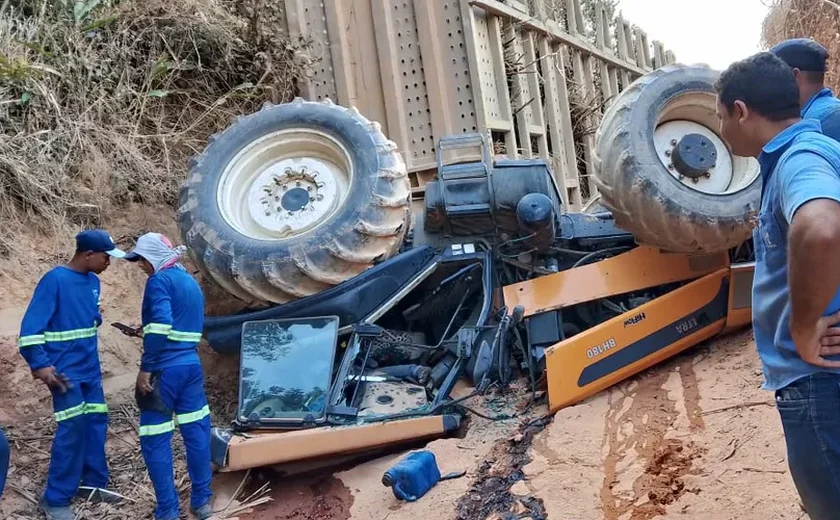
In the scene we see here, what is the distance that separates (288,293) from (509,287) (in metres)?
1.25

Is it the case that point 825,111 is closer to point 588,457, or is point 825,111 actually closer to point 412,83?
point 588,457

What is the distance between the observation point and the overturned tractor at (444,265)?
13.3ft

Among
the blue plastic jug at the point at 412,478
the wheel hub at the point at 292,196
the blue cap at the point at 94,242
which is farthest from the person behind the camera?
the wheel hub at the point at 292,196

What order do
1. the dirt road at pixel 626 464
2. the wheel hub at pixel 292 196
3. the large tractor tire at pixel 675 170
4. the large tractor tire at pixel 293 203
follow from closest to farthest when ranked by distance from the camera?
1. the dirt road at pixel 626 464
2. the large tractor tire at pixel 675 170
3. the large tractor tire at pixel 293 203
4. the wheel hub at pixel 292 196

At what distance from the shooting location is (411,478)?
335 centimetres

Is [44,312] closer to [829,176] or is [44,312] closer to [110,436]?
[110,436]

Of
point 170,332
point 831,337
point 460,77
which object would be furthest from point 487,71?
point 831,337

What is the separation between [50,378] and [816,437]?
10.9 feet

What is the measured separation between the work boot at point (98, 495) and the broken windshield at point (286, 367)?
71 centimetres

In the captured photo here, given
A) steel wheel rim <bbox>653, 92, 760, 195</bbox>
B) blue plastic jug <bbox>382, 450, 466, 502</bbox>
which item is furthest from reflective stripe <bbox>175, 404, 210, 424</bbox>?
steel wheel rim <bbox>653, 92, 760, 195</bbox>

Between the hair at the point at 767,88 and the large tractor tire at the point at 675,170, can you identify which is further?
the large tractor tire at the point at 675,170

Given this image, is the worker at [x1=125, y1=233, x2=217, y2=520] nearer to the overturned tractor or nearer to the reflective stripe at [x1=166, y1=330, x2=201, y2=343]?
the reflective stripe at [x1=166, y1=330, x2=201, y2=343]

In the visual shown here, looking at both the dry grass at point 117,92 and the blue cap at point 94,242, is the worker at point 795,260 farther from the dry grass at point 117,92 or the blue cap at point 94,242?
the dry grass at point 117,92

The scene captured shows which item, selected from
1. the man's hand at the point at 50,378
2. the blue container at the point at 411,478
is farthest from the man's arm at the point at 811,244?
the man's hand at the point at 50,378
